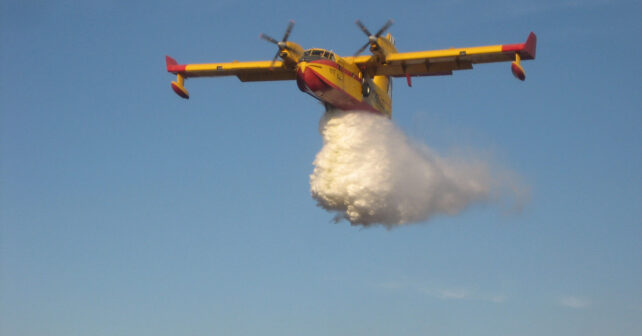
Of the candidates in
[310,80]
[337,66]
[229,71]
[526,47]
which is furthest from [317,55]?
[526,47]

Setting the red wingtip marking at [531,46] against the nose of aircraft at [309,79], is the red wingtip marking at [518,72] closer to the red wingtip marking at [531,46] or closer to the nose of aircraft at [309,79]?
the red wingtip marking at [531,46]

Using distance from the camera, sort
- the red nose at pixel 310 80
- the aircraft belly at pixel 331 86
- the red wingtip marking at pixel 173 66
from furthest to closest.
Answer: the red wingtip marking at pixel 173 66 → the aircraft belly at pixel 331 86 → the red nose at pixel 310 80

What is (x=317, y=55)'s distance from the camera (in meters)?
31.8

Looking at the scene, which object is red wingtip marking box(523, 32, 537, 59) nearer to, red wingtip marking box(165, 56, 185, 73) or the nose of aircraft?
the nose of aircraft

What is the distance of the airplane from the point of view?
31.5 m

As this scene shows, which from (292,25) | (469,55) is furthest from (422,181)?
(292,25)

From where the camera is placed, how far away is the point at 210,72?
36594 mm

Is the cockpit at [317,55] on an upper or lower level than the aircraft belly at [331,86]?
upper

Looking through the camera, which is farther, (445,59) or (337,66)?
(445,59)

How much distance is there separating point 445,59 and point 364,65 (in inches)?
114

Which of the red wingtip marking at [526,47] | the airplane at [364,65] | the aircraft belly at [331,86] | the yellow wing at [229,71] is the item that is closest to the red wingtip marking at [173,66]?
the yellow wing at [229,71]

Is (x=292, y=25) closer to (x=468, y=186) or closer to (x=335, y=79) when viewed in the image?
(x=335, y=79)

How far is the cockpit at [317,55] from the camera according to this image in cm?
3170

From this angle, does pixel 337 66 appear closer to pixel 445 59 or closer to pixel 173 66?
pixel 445 59
